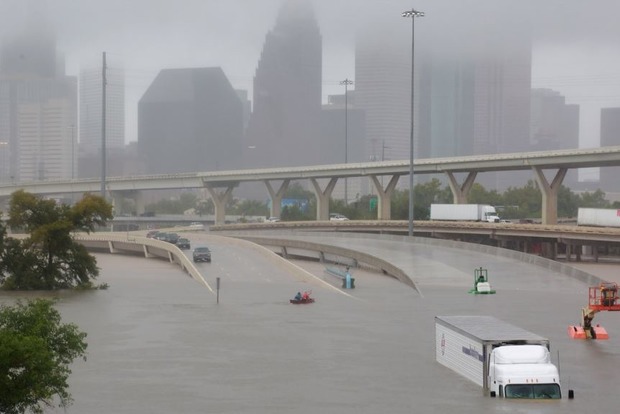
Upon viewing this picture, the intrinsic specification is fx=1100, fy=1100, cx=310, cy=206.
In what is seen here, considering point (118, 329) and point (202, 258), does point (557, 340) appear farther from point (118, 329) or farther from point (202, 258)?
point (202, 258)

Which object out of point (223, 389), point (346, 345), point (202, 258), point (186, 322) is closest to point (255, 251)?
point (202, 258)

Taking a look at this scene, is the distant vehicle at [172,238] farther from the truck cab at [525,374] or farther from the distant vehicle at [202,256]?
the truck cab at [525,374]

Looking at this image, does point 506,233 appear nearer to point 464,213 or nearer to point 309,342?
point 464,213

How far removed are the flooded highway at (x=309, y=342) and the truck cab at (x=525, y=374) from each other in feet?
1.57

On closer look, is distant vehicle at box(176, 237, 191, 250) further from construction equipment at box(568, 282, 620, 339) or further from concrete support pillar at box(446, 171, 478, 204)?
construction equipment at box(568, 282, 620, 339)

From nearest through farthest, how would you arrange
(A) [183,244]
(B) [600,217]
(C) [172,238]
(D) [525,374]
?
(D) [525,374]
(A) [183,244]
(B) [600,217]
(C) [172,238]

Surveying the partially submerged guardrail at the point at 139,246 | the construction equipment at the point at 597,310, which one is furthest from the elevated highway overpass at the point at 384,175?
the construction equipment at the point at 597,310

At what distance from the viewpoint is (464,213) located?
115500 millimetres

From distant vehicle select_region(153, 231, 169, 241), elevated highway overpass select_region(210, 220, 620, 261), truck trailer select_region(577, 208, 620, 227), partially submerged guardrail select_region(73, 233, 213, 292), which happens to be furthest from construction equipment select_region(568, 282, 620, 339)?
distant vehicle select_region(153, 231, 169, 241)

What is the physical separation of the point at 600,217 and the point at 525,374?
71610mm

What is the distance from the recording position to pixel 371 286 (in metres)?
65.1

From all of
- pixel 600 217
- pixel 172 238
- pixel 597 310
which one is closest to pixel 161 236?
pixel 172 238

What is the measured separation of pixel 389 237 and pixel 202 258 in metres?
19.7

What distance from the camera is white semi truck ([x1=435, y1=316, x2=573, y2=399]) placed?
2711 cm
